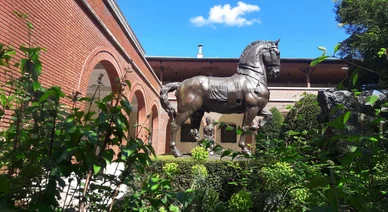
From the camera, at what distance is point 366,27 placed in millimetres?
16109

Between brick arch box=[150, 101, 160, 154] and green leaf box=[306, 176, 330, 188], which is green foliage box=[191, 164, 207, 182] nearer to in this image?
green leaf box=[306, 176, 330, 188]

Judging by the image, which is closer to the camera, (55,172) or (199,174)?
(55,172)

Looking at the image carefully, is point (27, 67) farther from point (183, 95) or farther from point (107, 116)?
point (183, 95)

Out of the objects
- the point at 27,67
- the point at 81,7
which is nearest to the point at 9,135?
the point at 27,67

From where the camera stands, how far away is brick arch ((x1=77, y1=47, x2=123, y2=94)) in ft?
26.9

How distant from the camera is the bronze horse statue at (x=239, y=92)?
6.10m

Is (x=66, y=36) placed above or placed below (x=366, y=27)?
below

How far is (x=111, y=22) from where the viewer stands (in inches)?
413

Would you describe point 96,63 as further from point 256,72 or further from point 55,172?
point 55,172

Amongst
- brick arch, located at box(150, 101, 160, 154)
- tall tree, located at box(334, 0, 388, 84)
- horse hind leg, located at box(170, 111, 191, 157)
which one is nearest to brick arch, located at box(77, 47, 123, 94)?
horse hind leg, located at box(170, 111, 191, 157)

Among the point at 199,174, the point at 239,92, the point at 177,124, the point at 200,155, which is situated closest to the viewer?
the point at 199,174

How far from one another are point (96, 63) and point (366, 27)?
14583mm

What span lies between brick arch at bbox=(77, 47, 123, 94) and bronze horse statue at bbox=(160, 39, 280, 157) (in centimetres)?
220

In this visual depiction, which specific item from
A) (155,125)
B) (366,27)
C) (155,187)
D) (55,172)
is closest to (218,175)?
(155,187)
